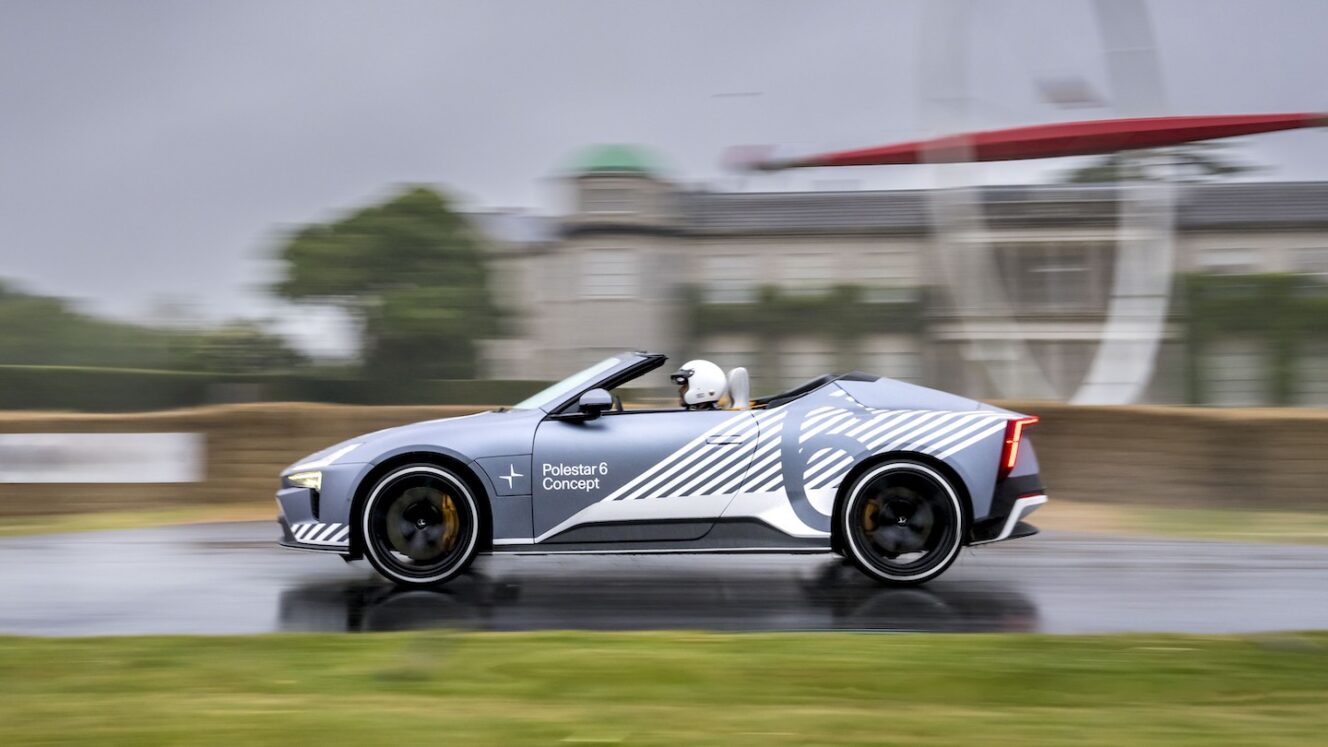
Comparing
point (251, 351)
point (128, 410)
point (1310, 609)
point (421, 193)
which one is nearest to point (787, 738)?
point (1310, 609)

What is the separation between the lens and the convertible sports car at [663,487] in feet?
21.7

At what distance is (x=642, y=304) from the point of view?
109 feet

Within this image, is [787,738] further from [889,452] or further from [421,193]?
[421,193]

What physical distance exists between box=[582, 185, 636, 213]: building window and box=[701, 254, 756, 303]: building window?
4366 millimetres

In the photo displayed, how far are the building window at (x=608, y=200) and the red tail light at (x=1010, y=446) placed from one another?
30901mm

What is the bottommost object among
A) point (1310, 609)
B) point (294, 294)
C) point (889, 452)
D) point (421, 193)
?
point (1310, 609)

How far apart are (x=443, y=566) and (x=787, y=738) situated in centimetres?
319

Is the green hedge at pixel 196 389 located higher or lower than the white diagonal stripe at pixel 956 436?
higher

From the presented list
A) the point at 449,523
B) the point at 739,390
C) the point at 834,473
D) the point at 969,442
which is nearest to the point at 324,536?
the point at 449,523

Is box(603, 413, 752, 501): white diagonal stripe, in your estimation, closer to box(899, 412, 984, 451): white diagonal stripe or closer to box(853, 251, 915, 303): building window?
box(899, 412, 984, 451): white diagonal stripe

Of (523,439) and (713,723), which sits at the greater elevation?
(523,439)

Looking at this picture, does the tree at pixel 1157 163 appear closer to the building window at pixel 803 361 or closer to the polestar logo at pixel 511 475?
the building window at pixel 803 361

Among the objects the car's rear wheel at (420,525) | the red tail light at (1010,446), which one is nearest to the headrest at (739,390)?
the red tail light at (1010,446)

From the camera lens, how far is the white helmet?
7.06m
